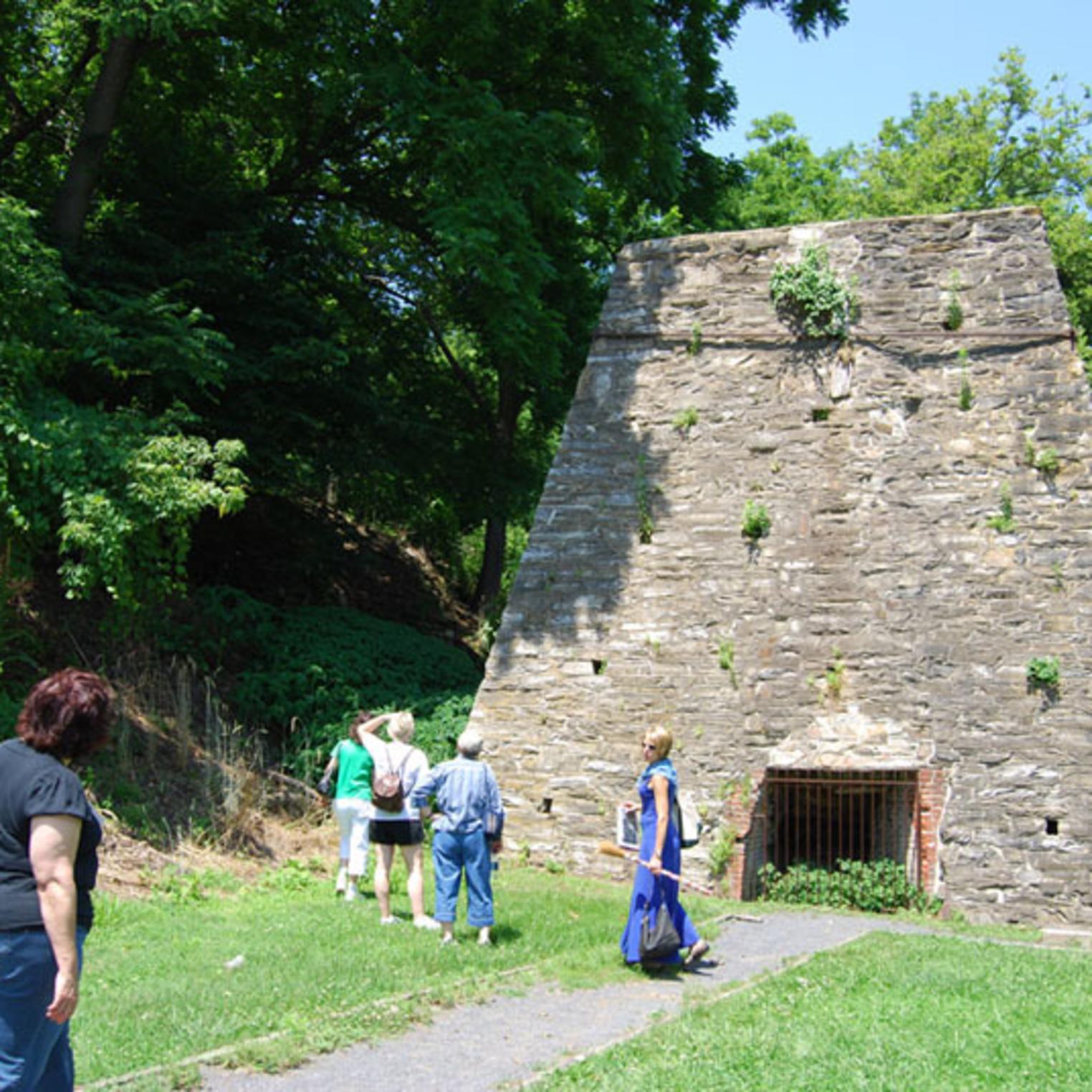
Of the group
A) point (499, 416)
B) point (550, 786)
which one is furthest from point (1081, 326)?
point (550, 786)

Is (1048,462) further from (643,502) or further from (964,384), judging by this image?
(643,502)

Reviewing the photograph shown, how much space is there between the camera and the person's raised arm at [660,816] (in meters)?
6.96

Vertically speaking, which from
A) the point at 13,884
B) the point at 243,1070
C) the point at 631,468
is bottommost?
the point at 243,1070

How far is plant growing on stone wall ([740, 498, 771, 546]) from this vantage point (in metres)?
10.7

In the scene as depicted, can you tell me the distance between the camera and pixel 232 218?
45.1 feet

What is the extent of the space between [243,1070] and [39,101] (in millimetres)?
13896

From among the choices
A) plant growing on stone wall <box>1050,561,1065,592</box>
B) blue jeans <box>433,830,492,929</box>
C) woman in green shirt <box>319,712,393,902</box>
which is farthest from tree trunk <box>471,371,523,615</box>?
blue jeans <box>433,830,492,929</box>

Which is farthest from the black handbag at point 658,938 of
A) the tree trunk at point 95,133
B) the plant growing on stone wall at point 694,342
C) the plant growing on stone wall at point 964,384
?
the tree trunk at point 95,133

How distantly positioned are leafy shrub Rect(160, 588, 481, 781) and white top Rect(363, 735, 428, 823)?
316cm

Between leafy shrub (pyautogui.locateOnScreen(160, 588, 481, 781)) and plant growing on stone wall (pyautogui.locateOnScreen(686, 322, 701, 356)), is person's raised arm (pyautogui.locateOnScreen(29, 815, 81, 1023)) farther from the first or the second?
plant growing on stone wall (pyautogui.locateOnScreen(686, 322, 701, 356))

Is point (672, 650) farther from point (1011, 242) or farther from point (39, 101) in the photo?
point (39, 101)

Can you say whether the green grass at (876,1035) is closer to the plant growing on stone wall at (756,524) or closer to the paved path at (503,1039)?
the paved path at (503,1039)

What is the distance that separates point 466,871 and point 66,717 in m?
4.16

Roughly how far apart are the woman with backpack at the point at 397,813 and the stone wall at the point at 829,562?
2652mm
